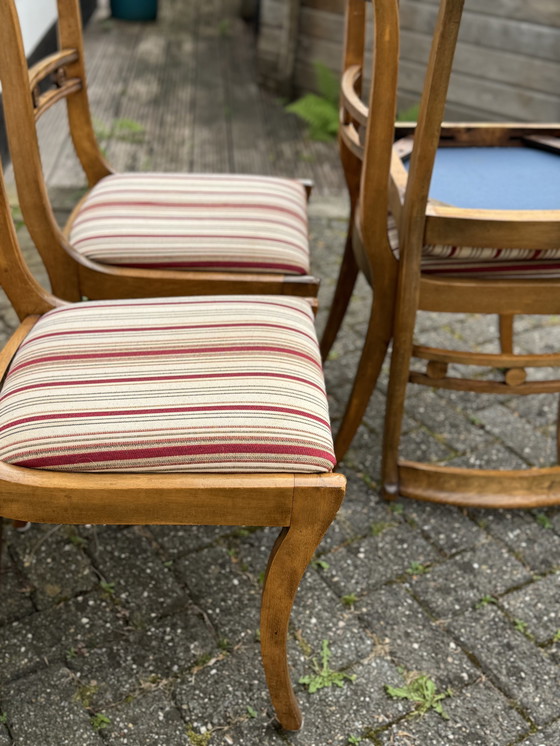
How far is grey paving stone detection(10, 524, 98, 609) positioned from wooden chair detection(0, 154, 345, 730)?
0.52 metres

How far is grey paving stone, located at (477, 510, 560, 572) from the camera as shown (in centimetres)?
174

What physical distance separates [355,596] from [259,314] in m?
0.65

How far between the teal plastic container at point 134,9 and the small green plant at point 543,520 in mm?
5515

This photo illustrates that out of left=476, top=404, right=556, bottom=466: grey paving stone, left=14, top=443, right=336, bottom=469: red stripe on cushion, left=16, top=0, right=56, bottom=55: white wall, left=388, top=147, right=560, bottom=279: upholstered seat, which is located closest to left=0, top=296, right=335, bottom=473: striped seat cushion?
left=14, top=443, right=336, bottom=469: red stripe on cushion

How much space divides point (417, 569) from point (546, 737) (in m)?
0.42

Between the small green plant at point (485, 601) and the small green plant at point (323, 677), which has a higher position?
the small green plant at point (323, 677)

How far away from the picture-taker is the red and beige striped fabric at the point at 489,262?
61.2 inches

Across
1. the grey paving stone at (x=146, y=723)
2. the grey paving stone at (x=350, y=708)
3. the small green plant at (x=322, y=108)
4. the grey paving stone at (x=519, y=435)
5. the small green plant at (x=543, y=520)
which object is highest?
the grey paving stone at (x=146, y=723)

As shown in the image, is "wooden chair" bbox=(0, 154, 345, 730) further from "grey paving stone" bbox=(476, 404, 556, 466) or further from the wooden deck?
the wooden deck

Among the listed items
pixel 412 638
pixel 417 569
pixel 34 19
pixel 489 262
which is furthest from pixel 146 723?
pixel 34 19

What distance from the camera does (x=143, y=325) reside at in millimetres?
1305

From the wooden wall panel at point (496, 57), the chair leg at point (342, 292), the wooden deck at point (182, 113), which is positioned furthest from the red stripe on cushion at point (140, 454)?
the wooden wall panel at point (496, 57)

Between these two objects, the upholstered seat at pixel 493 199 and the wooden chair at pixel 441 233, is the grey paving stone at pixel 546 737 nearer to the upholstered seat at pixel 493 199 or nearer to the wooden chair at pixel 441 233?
the wooden chair at pixel 441 233

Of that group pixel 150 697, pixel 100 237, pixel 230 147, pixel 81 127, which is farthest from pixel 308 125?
pixel 150 697
